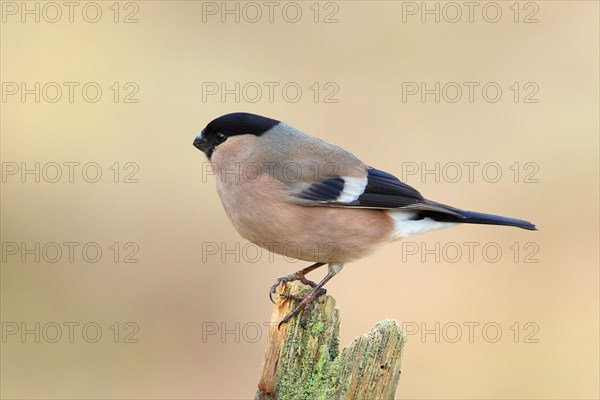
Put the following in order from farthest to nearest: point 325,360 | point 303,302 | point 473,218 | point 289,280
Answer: point 473,218
point 289,280
point 303,302
point 325,360

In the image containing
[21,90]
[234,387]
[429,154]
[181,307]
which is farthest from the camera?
[21,90]

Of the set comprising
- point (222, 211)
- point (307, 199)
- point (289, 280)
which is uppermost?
point (222, 211)

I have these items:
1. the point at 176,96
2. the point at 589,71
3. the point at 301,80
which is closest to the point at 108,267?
the point at 176,96

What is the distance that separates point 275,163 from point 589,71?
723 centimetres

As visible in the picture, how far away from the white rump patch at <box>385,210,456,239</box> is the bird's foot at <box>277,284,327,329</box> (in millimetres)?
1137

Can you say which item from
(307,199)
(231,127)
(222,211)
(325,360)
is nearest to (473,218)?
(307,199)

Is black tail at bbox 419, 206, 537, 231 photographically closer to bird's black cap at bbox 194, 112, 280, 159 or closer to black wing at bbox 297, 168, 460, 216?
black wing at bbox 297, 168, 460, 216

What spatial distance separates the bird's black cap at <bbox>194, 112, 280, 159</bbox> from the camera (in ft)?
19.9

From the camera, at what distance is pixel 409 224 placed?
6.16 metres

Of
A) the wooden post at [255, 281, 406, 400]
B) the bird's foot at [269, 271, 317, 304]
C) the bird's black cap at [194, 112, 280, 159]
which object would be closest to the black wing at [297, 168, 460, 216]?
the bird's foot at [269, 271, 317, 304]

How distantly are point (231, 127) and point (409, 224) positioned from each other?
4.94 ft

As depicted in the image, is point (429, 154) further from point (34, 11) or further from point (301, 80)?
point (34, 11)

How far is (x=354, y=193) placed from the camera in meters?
5.90

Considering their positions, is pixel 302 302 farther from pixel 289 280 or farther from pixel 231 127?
pixel 231 127
